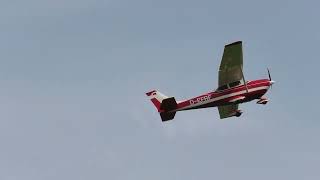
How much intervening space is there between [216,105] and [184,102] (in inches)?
109

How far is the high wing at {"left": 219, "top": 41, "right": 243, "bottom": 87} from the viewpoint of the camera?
3408 inches

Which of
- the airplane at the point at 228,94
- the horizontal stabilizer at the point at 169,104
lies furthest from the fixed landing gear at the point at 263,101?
the horizontal stabilizer at the point at 169,104

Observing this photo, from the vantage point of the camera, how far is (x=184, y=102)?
289ft

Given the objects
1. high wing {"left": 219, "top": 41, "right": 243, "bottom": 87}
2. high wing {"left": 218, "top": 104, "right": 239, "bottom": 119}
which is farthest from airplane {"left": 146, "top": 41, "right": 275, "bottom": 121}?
high wing {"left": 218, "top": 104, "right": 239, "bottom": 119}

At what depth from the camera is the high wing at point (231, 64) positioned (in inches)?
3408

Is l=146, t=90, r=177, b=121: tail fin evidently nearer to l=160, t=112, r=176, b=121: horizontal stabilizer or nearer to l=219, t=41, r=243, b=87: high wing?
l=160, t=112, r=176, b=121: horizontal stabilizer

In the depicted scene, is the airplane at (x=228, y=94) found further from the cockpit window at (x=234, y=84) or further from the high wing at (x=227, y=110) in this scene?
the high wing at (x=227, y=110)

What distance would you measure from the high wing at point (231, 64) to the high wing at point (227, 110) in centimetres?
486

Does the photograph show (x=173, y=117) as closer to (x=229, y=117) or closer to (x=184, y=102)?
(x=184, y=102)

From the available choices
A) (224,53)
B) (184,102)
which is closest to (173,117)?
(184,102)

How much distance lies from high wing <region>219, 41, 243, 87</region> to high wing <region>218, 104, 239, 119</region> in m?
4.86

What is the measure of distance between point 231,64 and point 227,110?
26.1 ft

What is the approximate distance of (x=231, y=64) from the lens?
287 feet

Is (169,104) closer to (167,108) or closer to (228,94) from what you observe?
(167,108)
